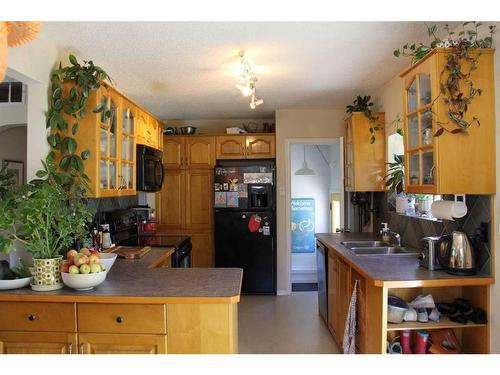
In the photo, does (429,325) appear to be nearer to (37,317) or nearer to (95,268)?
(95,268)

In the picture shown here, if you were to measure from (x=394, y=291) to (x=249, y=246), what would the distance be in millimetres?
2399

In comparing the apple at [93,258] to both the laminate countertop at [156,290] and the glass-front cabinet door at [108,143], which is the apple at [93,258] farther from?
the glass-front cabinet door at [108,143]

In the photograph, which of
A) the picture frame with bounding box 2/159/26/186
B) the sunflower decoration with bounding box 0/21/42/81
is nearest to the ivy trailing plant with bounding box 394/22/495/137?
the sunflower decoration with bounding box 0/21/42/81

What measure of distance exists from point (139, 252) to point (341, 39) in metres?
2.18

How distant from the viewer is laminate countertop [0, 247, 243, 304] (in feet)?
5.62

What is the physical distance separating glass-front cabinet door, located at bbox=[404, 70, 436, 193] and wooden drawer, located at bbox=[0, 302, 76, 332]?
210 centimetres

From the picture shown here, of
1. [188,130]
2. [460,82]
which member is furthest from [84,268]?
[188,130]

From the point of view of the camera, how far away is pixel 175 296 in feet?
5.64

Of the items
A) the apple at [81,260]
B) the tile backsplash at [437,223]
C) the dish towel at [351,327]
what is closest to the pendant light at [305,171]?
the tile backsplash at [437,223]

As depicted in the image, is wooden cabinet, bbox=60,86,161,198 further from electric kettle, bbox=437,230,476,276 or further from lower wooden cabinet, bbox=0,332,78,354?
electric kettle, bbox=437,230,476,276

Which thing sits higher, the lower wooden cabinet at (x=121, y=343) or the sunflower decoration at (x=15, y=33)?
the sunflower decoration at (x=15, y=33)

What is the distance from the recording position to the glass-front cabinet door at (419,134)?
82.4 inches

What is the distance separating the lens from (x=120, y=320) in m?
1.74

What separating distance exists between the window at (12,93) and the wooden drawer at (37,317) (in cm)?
196
